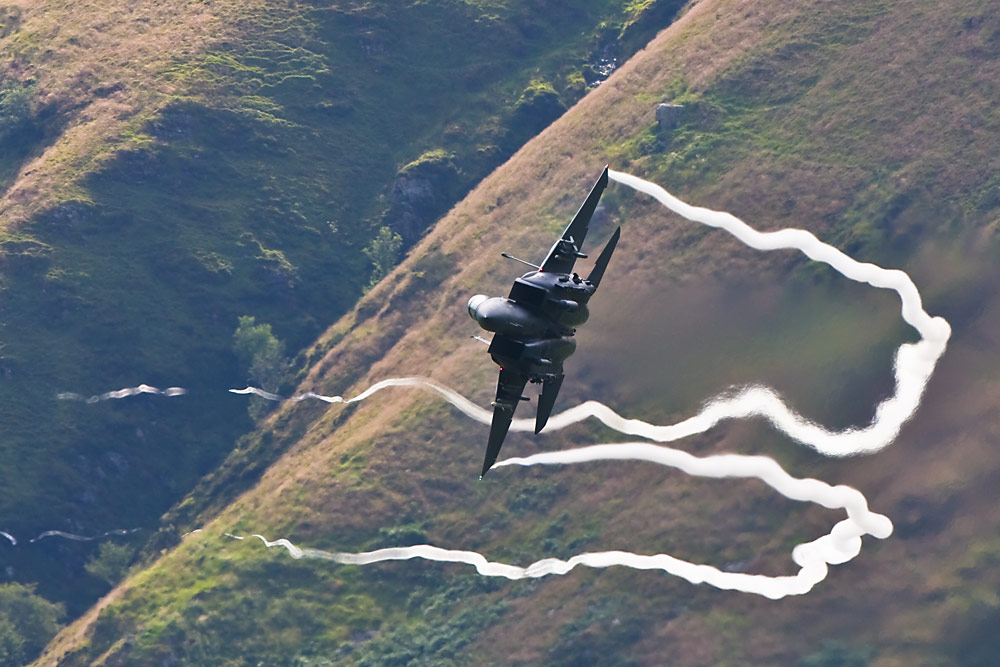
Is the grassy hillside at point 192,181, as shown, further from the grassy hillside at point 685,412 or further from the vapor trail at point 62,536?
the grassy hillside at point 685,412

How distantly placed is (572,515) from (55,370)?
66.0 m

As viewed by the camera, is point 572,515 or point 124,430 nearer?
point 572,515

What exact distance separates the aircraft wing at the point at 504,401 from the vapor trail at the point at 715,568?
35.7 meters

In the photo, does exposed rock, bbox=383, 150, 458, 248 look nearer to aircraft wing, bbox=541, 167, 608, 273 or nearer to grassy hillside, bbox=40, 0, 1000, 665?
grassy hillside, bbox=40, 0, 1000, 665

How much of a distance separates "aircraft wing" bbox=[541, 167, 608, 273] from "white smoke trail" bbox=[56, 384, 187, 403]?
281 ft

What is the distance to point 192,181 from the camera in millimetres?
153000

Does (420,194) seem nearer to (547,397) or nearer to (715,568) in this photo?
(715,568)

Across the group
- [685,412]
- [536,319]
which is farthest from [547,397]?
[685,412]

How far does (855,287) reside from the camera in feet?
338

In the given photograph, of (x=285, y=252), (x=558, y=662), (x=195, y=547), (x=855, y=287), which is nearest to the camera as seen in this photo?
(x=558, y=662)

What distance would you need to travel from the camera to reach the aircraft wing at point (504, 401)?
62.9m

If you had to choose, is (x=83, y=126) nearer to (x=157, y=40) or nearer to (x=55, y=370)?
(x=157, y=40)

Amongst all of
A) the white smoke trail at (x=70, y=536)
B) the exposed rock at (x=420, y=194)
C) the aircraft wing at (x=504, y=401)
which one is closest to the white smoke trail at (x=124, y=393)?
the white smoke trail at (x=70, y=536)

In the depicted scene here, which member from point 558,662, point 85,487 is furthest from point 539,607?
point 85,487
